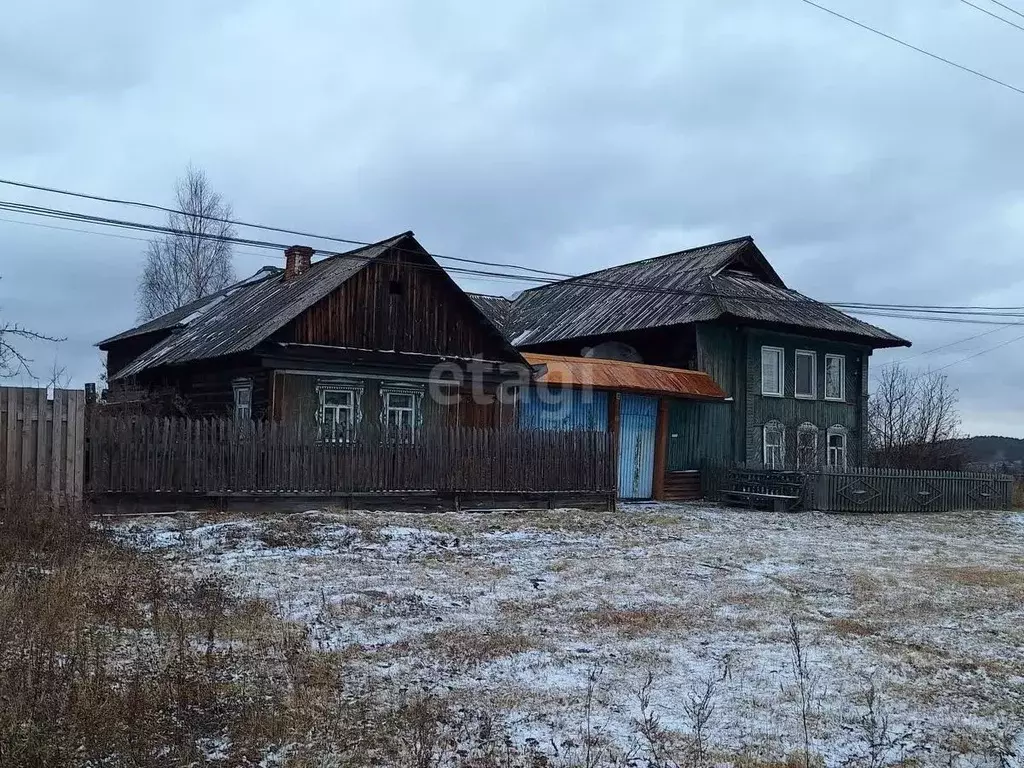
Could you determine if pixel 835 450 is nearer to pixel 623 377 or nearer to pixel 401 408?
pixel 623 377

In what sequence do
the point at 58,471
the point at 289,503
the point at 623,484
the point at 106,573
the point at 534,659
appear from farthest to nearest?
the point at 623,484
the point at 289,503
the point at 58,471
the point at 106,573
the point at 534,659

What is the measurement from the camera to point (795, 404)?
26828 millimetres

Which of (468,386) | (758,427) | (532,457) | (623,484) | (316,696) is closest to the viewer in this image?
(316,696)

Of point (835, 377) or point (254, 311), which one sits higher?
point (254, 311)

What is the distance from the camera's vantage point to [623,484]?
72.9ft

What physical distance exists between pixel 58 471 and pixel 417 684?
27.3 feet

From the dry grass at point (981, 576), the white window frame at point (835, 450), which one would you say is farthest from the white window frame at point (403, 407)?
the white window frame at point (835, 450)

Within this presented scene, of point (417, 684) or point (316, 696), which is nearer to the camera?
point (316, 696)

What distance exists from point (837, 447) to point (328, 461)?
726 inches

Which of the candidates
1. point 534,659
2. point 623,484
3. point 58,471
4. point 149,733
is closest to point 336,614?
point 534,659

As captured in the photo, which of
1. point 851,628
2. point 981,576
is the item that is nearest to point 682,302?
point 981,576

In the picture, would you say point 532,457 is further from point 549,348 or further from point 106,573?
point 549,348

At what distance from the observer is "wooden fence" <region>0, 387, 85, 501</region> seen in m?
12.0
